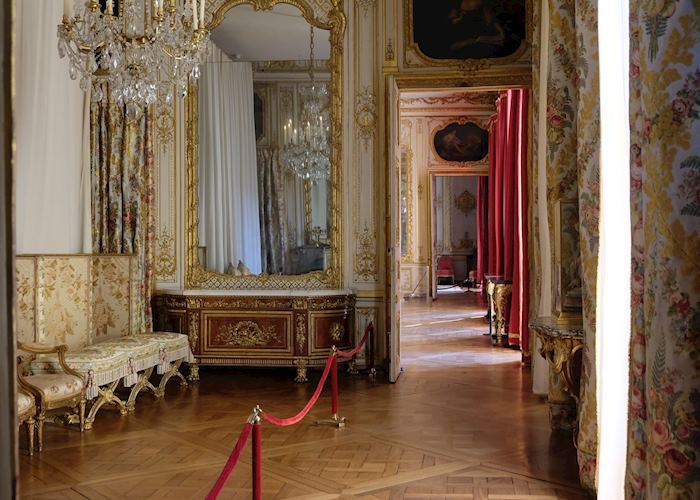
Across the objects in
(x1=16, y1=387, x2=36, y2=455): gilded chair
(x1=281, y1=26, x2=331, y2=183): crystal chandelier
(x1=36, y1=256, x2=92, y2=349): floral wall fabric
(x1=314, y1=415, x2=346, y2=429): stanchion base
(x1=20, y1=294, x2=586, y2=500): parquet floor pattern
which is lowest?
(x1=20, y1=294, x2=586, y2=500): parquet floor pattern

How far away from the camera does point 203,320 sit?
23.4 ft

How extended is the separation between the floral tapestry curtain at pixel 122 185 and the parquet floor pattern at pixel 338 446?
1.36 metres

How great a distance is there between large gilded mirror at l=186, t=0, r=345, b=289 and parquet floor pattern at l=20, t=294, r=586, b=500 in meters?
1.21

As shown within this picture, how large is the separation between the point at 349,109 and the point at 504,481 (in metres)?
4.38

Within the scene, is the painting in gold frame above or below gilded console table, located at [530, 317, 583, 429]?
above

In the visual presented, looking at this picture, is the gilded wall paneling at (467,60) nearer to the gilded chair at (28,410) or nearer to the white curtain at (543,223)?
the white curtain at (543,223)

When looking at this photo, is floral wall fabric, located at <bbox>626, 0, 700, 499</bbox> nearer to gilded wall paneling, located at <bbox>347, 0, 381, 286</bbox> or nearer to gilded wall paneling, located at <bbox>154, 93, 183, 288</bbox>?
gilded wall paneling, located at <bbox>347, 0, 381, 286</bbox>

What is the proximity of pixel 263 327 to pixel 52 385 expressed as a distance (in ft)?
8.15

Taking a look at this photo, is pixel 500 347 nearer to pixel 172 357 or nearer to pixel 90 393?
pixel 172 357

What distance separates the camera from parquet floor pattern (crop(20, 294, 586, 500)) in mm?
3887

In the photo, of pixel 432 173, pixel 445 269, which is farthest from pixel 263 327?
pixel 445 269

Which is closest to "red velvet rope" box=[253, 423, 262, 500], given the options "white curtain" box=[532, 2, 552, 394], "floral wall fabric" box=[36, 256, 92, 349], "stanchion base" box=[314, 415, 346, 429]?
"stanchion base" box=[314, 415, 346, 429]

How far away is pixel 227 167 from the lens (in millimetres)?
7426

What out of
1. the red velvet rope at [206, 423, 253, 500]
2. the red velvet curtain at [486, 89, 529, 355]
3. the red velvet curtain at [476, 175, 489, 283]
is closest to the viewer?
the red velvet rope at [206, 423, 253, 500]
